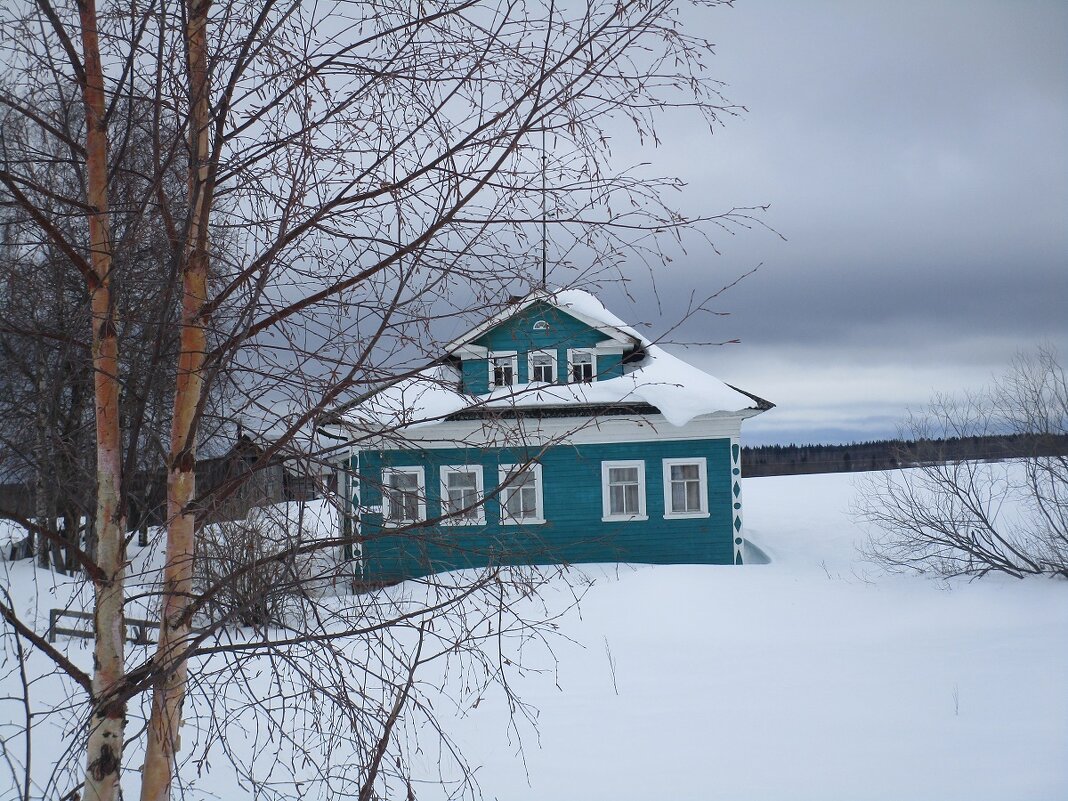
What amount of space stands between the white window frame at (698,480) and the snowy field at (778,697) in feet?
4.36

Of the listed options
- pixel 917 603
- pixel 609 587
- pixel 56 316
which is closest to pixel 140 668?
pixel 56 316

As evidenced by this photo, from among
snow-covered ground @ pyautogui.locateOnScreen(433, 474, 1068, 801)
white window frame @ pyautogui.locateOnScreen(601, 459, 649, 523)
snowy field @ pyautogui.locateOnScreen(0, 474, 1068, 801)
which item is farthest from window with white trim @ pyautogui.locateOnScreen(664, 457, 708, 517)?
snow-covered ground @ pyautogui.locateOnScreen(433, 474, 1068, 801)

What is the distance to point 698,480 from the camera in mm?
15930

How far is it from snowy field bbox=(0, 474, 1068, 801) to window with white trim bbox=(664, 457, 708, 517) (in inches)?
56.0

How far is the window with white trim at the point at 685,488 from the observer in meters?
15.9

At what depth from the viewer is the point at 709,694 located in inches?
337

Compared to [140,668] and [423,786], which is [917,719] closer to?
[423,786]

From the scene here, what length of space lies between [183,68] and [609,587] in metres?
11.8

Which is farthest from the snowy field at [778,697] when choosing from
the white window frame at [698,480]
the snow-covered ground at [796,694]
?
the white window frame at [698,480]

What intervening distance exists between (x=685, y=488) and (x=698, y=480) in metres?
0.29

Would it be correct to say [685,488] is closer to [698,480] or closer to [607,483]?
[698,480]

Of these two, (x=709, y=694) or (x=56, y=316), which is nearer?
(x=56, y=316)

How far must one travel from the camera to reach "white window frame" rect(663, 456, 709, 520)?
52.0ft

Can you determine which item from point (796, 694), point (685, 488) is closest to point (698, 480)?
point (685, 488)
